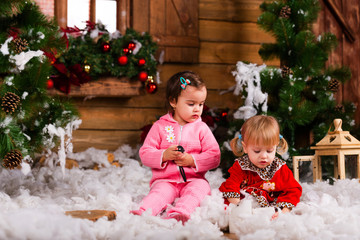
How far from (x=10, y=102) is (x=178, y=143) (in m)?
0.78

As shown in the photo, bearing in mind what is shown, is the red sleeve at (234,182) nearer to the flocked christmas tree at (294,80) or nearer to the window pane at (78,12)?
the flocked christmas tree at (294,80)

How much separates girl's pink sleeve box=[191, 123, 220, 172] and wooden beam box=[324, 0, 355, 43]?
1859mm

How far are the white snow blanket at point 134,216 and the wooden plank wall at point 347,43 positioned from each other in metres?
1.45

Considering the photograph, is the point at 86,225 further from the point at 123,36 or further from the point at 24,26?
the point at 123,36

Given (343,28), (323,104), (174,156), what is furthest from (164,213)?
(343,28)

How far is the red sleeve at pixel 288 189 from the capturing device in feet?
5.98

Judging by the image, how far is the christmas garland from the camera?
3127 mm

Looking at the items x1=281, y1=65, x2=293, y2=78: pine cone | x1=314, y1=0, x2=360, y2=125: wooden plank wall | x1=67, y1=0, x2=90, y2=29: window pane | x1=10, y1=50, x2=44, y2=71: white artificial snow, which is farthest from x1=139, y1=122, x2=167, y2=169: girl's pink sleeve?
x1=314, y1=0, x2=360, y2=125: wooden plank wall

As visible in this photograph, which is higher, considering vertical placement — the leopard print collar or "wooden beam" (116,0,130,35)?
"wooden beam" (116,0,130,35)

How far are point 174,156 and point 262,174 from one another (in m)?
0.39

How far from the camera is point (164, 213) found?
6.08 feet

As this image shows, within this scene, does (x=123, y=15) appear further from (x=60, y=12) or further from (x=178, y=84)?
(x=178, y=84)

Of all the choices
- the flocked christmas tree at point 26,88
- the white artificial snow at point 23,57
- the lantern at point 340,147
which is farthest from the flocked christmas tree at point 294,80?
the white artificial snow at point 23,57

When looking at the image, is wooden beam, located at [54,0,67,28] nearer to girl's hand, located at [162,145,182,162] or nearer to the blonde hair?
girl's hand, located at [162,145,182,162]
